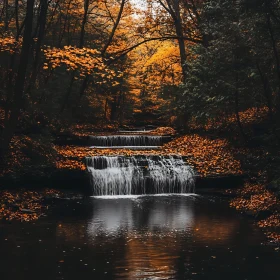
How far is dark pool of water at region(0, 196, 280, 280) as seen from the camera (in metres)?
7.95

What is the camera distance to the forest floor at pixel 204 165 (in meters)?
13.0

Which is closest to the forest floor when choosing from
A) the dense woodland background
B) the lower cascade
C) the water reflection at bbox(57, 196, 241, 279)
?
the lower cascade

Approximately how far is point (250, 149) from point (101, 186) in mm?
7123

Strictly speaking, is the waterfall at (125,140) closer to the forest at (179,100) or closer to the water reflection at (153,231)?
the forest at (179,100)

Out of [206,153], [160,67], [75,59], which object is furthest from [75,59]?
[160,67]

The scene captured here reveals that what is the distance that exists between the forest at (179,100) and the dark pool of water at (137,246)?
110 cm

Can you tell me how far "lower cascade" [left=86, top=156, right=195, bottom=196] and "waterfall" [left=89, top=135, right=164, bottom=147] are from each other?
172 inches

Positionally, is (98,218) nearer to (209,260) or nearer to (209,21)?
(209,260)

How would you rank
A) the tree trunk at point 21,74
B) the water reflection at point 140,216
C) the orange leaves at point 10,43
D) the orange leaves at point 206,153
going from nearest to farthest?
the water reflection at point 140,216, the tree trunk at point 21,74, the orange leaves at point 10,43, the orange leaves at point 206,153

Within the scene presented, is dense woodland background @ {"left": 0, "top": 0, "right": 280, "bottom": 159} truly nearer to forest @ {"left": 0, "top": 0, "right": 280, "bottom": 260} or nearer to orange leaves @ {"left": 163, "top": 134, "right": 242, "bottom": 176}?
forest @ {"left": 0, "top": 0, "right": 280, "bottom": 260}

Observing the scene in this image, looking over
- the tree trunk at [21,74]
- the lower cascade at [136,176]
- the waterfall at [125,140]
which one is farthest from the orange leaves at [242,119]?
the tree trunk at [21,74]

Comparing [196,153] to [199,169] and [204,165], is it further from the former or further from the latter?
[199,169]

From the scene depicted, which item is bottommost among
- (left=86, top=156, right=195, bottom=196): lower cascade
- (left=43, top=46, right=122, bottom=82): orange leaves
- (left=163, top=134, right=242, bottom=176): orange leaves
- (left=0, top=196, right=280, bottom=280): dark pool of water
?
(left=0, top=196, right=280, bottom=280): dark pool of water

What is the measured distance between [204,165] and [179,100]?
4.75 m
